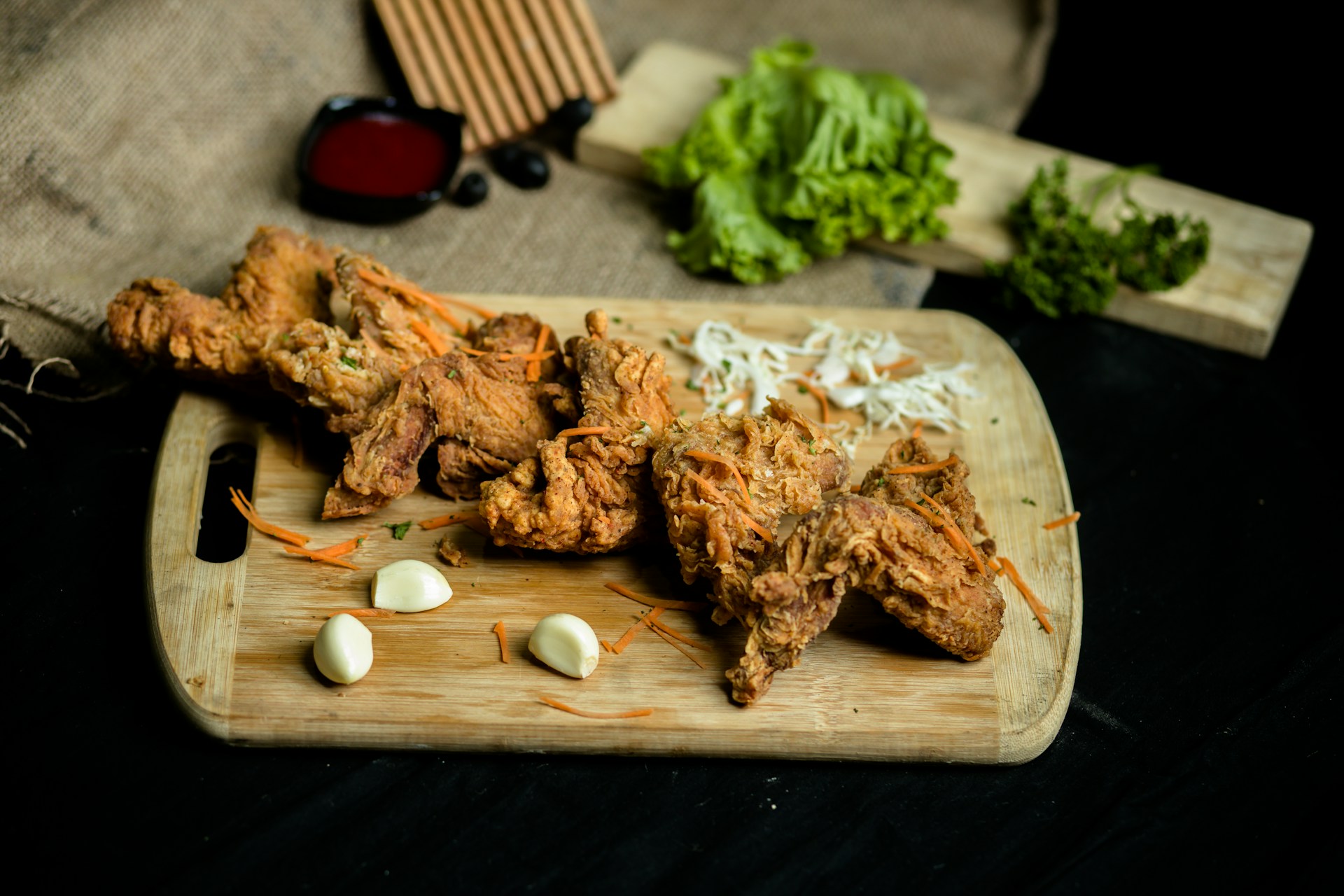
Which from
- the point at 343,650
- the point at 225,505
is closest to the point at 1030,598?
the point at 343,650

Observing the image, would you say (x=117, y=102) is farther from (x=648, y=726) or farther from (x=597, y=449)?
(x=648, y=726)

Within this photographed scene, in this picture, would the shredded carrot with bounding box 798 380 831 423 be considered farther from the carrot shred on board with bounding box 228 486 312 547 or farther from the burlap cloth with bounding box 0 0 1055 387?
the carrot shred on board with bounding box 228 486 312 547

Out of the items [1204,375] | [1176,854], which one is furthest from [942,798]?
[1204,375]

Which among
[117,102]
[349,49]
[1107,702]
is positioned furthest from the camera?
[349,49]

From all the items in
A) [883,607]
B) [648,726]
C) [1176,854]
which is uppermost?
[883,607]

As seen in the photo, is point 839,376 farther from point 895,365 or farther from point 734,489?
point 734,489

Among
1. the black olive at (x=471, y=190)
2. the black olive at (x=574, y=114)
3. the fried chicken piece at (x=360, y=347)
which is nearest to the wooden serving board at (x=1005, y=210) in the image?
the black olive at (x=574, y=114)

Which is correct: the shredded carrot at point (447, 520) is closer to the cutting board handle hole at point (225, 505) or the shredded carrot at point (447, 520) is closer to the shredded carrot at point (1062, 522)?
the cutting board handle hole at point (225, 505)
